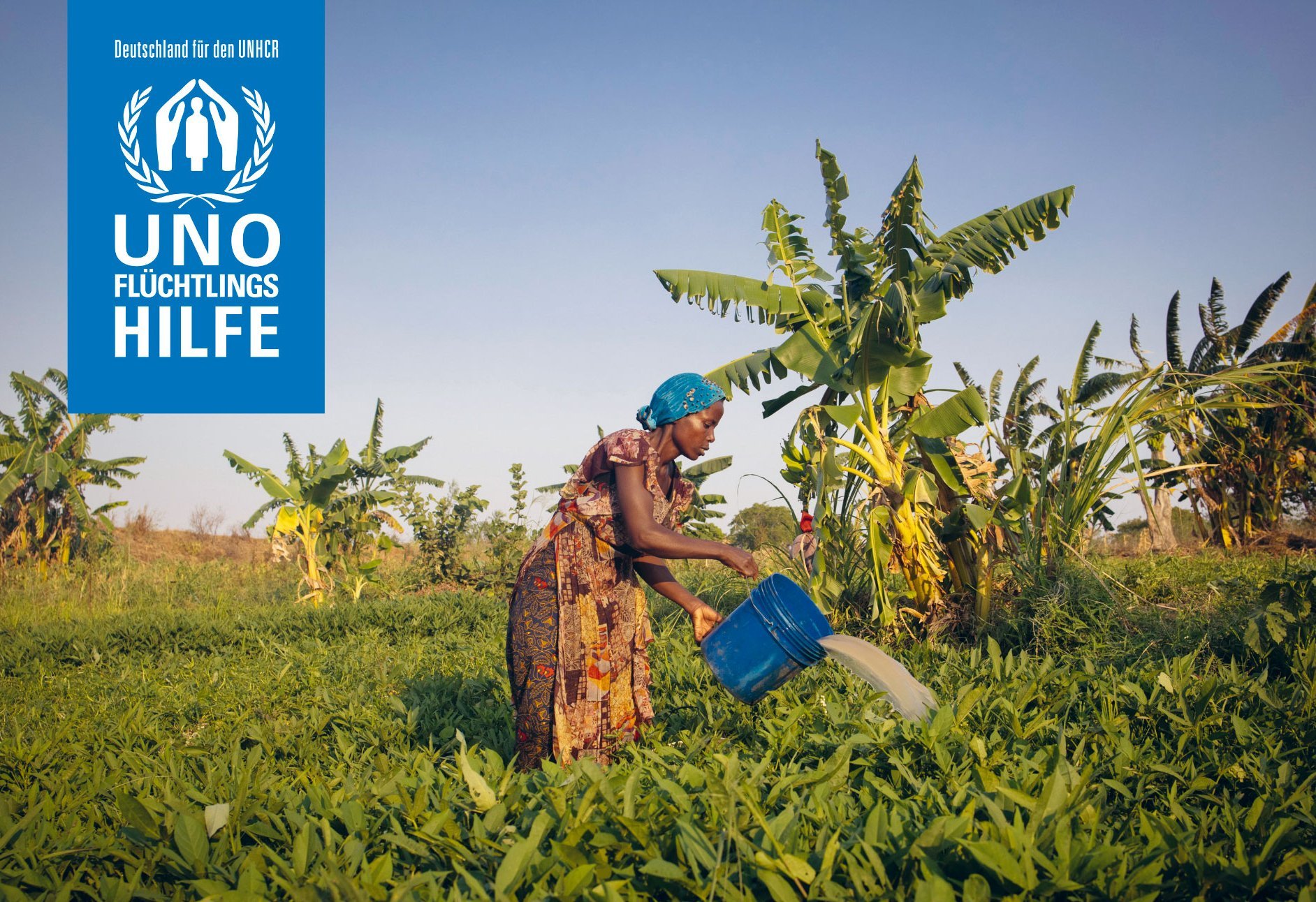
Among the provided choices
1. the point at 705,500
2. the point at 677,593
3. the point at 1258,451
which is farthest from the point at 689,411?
the point at 1258,451

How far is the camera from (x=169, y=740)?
4.02m

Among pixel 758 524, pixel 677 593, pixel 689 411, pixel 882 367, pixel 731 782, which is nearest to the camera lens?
pixel 731 782

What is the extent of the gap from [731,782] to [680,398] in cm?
149

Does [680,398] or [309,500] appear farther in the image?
[309,500]

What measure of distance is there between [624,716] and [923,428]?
3.35m

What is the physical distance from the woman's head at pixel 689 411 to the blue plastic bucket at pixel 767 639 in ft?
1.83

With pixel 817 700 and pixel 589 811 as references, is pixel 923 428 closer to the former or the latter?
pixel 817 700

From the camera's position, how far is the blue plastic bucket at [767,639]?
297 centimetres

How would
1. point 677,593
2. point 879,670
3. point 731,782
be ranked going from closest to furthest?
point 731,782, point 879,670, point 677,593

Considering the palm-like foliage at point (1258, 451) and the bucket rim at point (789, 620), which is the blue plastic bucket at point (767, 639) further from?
the palm-like foliage at point (1258, 451)

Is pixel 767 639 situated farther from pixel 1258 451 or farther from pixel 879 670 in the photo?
pixel 1258 451

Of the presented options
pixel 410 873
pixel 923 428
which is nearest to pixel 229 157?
pixel 923 428

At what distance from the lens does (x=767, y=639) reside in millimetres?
2998

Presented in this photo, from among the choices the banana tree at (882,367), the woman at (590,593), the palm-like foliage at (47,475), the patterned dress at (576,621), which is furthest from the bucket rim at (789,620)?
the palm-like foliage at (47,475)
